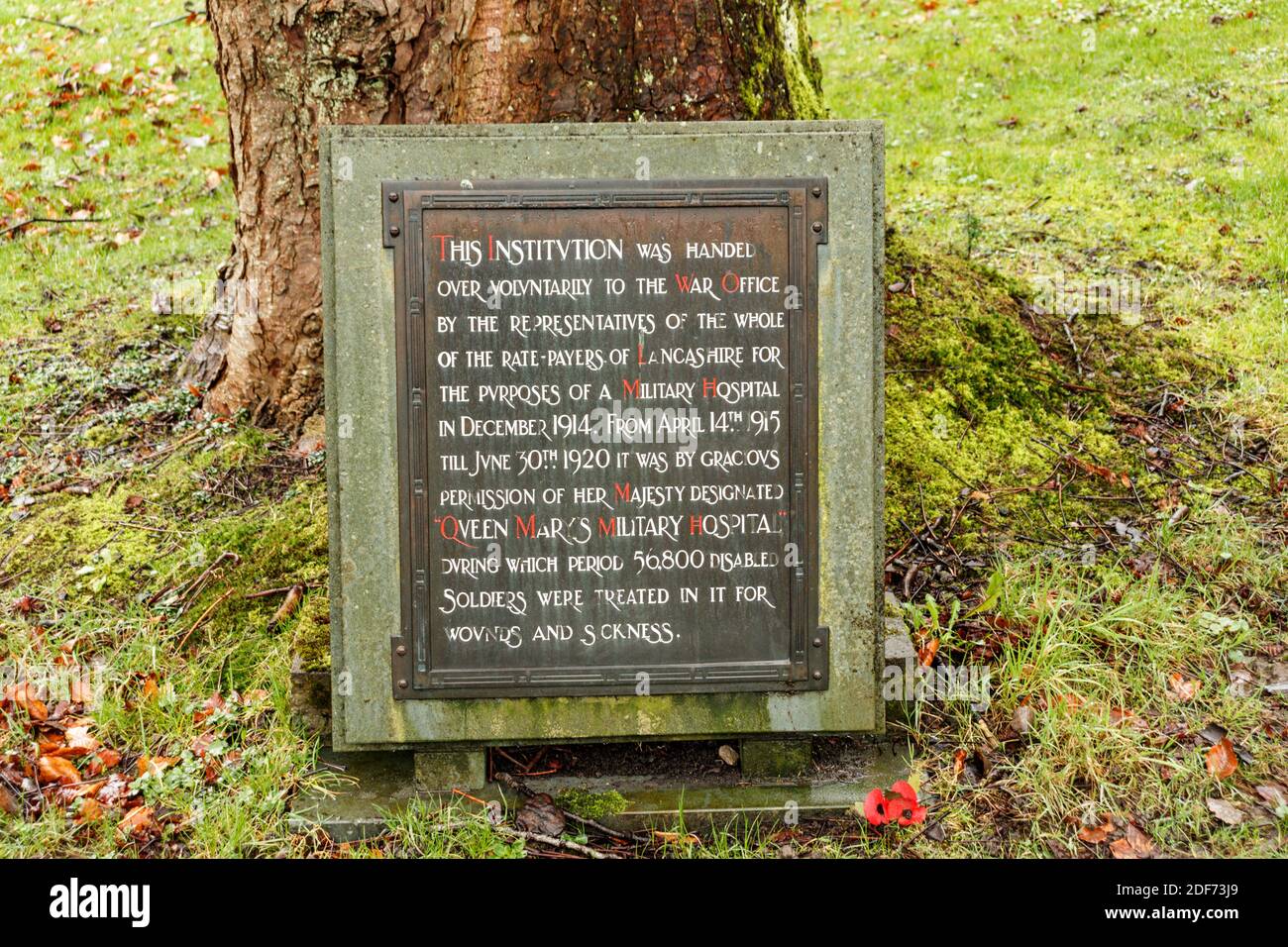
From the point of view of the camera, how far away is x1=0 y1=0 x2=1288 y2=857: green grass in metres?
2.97

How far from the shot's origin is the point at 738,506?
2.92 m

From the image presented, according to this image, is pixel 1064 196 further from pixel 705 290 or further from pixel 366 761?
pixel 366 761

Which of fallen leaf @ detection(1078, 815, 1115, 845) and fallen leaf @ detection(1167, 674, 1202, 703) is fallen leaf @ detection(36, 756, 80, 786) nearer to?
fallen leaf @ detection(1078, 815, 1115, 845)

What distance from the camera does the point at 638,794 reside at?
9.84 feet

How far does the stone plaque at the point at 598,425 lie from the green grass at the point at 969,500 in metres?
0.43

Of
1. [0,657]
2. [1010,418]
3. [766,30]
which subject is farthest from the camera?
[1010,418]

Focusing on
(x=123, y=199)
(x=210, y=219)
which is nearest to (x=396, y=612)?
(x=210, y=219)

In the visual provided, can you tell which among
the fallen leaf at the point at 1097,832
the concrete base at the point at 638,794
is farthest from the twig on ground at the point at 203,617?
Result: the fallen leaf at the point at 1097,832

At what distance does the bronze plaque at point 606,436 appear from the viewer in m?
2.85

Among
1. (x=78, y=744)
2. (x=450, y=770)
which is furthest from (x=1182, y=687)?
(x=78, y=744)

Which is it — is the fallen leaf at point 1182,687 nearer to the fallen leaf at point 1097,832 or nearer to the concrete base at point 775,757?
the fallen leaf at point 1097,832

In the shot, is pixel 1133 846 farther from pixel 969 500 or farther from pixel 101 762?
pixel 101 762

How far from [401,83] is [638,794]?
276cm

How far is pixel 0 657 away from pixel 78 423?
4.88 ft
